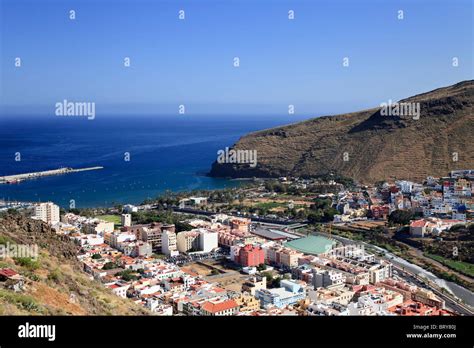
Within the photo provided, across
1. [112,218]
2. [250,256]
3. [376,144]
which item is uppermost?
[376,144]

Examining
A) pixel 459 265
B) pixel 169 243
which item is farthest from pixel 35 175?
pixel 459 265

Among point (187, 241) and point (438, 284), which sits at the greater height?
point (187, 241)

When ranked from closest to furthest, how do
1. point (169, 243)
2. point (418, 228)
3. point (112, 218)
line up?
point (169, 243)
point (418, 228)
point (112, 218)

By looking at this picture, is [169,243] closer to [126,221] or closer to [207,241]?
[207,241]

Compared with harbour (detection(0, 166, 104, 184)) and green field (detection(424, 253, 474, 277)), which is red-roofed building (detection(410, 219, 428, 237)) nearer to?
green field (detection(424, 253, 474, 277))

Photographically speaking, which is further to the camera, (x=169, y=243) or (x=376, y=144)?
(x=376, y=144)

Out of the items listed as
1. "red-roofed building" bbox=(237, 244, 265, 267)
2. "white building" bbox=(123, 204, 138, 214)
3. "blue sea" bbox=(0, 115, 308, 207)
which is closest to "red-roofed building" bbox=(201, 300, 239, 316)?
"red-roofed building" bbox=(237, 244, 265, 267)
